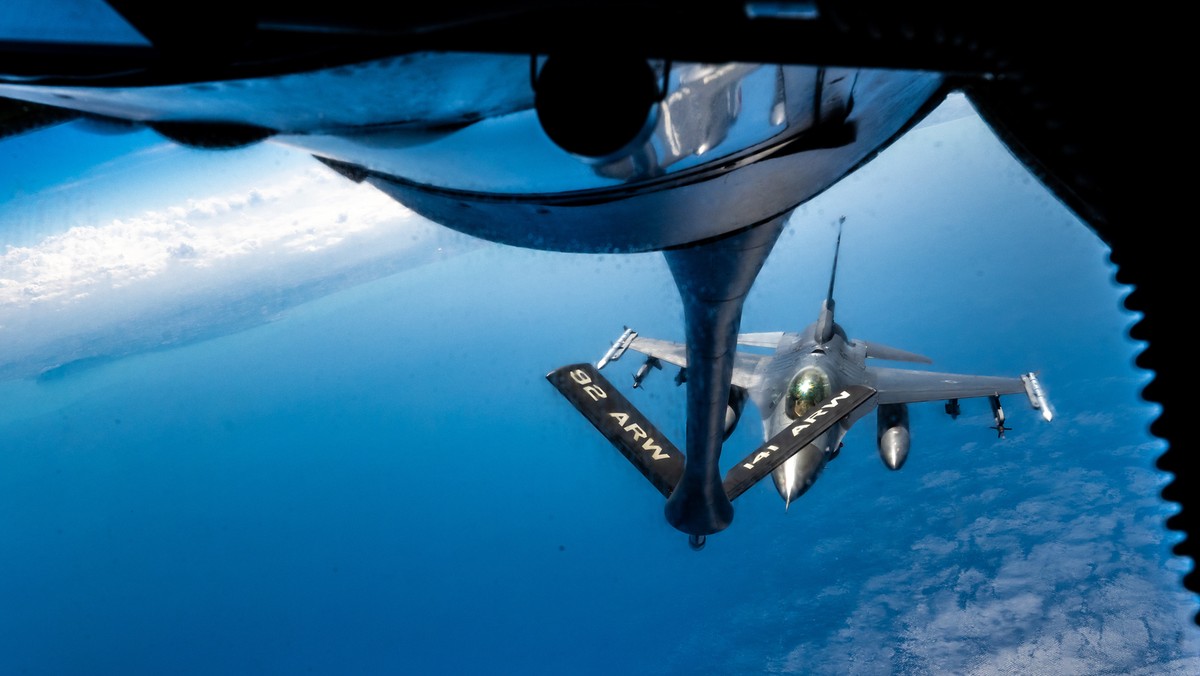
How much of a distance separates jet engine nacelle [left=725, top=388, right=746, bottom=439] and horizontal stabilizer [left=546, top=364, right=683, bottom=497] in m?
7.63

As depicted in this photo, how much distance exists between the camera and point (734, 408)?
41.5 ft

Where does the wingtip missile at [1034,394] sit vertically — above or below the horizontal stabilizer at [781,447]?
above

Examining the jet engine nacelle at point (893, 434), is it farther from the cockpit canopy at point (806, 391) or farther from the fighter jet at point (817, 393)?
the cockpit canopy at point (806, 391)

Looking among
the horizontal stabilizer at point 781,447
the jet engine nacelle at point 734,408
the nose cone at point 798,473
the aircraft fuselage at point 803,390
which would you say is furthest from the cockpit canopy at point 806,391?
the horizontal stabilizer at point 781,447

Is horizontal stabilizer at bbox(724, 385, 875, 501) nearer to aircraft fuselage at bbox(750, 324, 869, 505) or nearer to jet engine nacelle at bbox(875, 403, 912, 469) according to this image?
aircraft fuselage at bbox(750, 324, 869, 505)

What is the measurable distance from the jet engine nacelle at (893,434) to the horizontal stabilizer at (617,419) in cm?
977

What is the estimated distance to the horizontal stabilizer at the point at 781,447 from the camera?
471cm

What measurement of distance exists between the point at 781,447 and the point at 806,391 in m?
7.32

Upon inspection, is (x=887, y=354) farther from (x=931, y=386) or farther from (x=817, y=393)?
(x=817, y=393)

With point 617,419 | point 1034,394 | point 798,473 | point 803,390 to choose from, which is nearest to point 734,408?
point 803,390

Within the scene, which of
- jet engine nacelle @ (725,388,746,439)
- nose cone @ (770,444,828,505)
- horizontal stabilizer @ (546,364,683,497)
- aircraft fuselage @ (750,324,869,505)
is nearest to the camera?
horizontal stabilizer @ (546,364,683,497)

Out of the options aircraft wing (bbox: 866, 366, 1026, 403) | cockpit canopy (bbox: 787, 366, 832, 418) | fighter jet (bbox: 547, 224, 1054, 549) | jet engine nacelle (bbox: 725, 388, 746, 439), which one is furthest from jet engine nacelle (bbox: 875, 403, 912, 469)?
jet engine nacelle (bbox: 725, 388, 746, 439)

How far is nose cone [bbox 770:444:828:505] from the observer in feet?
36.6

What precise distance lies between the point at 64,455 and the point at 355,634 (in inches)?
1227
